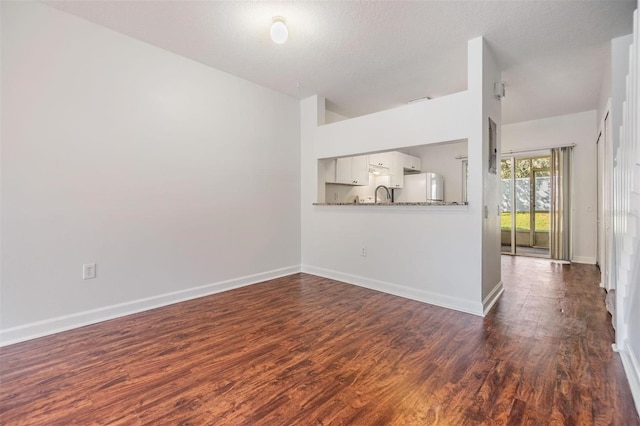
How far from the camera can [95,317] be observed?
8.73 ft

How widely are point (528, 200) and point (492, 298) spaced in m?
4.11

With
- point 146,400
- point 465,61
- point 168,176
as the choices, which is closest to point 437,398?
point 146,400

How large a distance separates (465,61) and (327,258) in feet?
9.61

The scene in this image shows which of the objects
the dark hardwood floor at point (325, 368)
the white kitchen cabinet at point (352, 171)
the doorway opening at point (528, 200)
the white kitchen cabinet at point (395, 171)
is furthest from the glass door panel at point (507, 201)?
the dark hardwood floor at point (325, 368)

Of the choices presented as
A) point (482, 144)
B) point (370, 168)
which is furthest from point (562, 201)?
point (482, 144)

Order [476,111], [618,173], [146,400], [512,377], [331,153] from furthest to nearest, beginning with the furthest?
[331,153] < [476,111] < [618,173] < [512,377] < [146,400]

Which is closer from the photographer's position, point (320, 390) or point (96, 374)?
point (320, 390)

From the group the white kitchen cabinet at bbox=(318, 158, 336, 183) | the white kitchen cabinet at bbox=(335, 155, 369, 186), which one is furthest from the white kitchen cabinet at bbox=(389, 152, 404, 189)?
the white kitchen cabinet at bbox=(318, 158, 336, 183)

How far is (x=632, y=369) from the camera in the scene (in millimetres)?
1748

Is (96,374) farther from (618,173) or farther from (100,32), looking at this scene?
(618,173)

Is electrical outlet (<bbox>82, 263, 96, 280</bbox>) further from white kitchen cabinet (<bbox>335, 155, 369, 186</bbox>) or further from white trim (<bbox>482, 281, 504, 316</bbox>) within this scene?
white trim (<bbox>482, 281, 504, 316</bbox>)

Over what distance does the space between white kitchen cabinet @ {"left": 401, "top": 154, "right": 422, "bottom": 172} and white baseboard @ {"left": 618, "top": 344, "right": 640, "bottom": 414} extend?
4986 millimetres

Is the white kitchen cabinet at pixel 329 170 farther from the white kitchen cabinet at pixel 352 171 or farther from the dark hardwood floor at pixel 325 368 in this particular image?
the dark hardwood floor at pixel 325 368

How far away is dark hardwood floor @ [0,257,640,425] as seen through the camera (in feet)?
4.98
